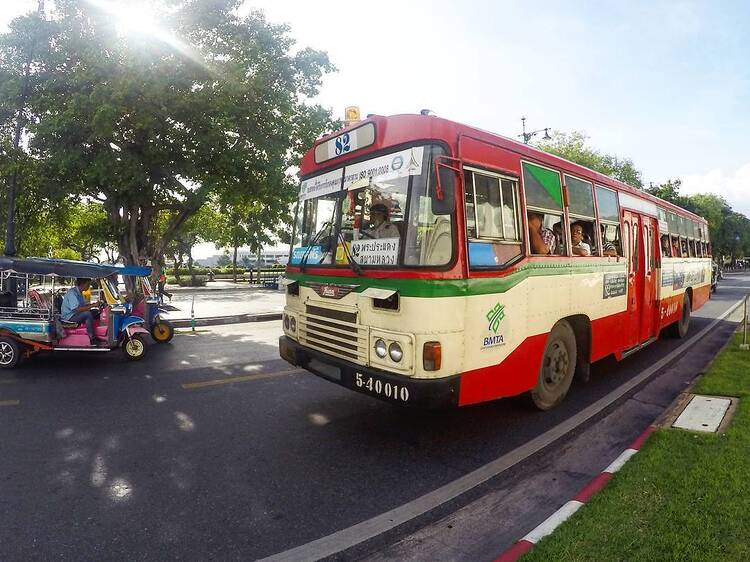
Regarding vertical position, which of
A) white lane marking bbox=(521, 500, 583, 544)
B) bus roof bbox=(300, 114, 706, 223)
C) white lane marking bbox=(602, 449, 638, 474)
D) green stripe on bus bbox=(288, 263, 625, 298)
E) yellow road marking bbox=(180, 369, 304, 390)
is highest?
bus roof bbox=(300, 114, 706, 223)

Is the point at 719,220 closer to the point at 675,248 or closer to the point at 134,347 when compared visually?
the point at 675,248

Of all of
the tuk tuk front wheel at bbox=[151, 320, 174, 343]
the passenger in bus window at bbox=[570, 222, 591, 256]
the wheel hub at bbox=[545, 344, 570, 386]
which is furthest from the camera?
the tuk tuk front wheel at bbox=[151, 320, 174, 343]

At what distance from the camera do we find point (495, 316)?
14.7 ft

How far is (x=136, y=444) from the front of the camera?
4.71 meters

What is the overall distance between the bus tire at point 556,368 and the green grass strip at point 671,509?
1.31 m

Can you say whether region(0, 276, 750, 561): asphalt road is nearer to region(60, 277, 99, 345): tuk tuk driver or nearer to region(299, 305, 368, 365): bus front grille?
region(299, 305, 368, 365): bus front grille

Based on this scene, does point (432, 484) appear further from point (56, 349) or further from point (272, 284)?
point (272, 284)

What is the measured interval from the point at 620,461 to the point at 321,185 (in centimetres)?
419

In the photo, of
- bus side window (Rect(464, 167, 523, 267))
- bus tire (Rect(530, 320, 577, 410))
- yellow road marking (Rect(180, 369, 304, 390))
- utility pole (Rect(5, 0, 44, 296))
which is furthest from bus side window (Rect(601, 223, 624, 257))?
utility pole (Rect(5, 0, 44, 296))

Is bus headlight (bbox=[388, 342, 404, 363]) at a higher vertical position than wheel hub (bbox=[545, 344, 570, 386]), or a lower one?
higher

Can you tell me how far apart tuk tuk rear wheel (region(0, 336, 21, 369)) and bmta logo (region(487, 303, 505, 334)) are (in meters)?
8.61

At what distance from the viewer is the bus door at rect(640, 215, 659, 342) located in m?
7.91

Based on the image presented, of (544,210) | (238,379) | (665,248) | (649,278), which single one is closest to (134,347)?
(238,379)

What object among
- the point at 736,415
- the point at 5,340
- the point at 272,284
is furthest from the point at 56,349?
the point at 272,284
